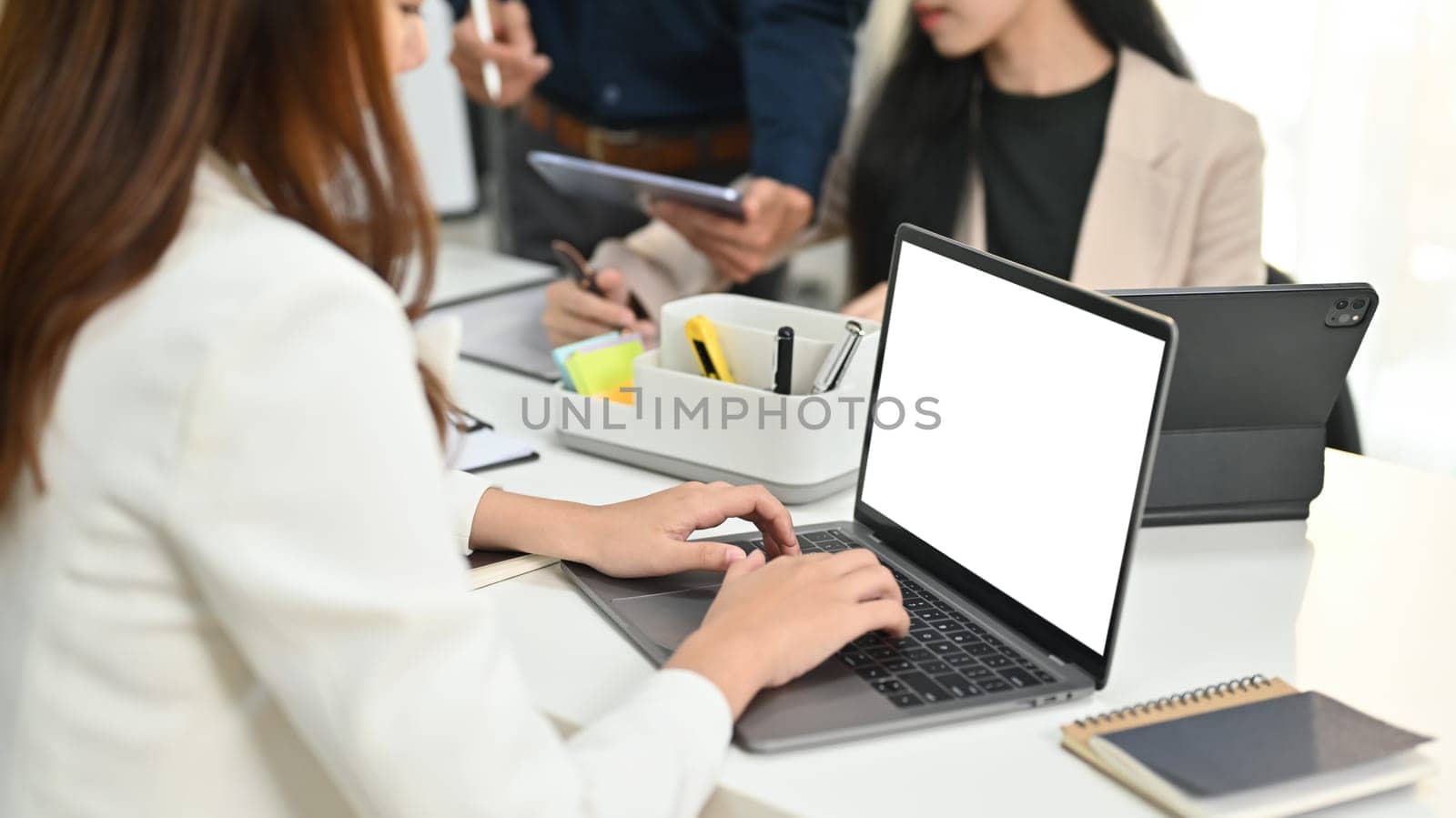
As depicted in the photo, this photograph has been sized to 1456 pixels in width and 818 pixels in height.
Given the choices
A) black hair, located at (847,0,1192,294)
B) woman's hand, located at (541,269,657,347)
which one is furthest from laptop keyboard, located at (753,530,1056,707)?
black hair, located at (847,0,1192,294)

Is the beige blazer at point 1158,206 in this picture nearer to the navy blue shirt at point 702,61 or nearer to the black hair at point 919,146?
the black hair at point 919,146

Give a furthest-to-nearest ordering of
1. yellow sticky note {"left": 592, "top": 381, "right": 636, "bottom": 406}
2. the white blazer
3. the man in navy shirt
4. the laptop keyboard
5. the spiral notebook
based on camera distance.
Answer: the man in navy shirt → yellow sticky note {"left": 592, "top": 381, "right": 636, "bottom": 406} → the laptop keyboard → the spiral notebook → the white blazer

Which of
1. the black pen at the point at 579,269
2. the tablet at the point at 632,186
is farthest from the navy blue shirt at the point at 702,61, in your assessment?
the black pen at the point at 579,269

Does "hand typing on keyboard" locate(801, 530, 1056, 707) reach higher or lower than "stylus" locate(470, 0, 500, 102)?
lower

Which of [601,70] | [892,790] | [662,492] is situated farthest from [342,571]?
[601,70]

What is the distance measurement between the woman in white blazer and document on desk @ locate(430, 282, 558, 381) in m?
0.81

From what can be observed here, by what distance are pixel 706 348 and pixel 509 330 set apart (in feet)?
1.59

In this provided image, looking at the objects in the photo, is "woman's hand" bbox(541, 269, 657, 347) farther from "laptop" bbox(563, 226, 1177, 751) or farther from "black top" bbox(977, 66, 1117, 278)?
"black top" bbox(977, 66, 1117, 278)

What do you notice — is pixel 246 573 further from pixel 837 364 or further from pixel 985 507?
pixel 837 364

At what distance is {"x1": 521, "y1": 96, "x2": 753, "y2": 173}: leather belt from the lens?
2.22 metres

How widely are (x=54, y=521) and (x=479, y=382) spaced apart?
86 centimetres

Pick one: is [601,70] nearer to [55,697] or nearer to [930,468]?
[930,468]

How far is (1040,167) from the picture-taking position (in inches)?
72.6

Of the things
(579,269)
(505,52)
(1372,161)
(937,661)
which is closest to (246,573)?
(937,661)
